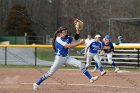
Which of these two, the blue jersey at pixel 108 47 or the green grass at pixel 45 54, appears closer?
the blue jersey at pixel 108 47

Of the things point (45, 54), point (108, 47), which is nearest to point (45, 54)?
point (45, 54)

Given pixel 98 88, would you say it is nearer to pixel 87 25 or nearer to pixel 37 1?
pixel 87 25

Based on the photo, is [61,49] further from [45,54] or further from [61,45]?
[45,54]

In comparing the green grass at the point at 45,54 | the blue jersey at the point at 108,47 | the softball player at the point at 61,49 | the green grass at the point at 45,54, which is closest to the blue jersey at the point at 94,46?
the blue jersey at the point at 108,47

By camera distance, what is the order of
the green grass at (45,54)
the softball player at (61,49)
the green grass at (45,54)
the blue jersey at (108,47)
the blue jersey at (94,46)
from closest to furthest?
the softball player at (61,49)
the blue jersey at (94,46)
the blue jersey at (108,47)
the green grass at (45,54)
the green grass at (45,54)

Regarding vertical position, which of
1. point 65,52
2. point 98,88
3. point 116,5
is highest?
point 116,5

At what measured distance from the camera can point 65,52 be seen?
12320 millimetres

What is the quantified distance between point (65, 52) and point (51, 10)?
56.1 m

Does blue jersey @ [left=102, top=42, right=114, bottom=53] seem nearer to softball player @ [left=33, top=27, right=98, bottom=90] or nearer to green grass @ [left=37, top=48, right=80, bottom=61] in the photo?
softball player @ [left=33, top=27, right=98, bottom=90]

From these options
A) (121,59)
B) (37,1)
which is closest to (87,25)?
(37,1)

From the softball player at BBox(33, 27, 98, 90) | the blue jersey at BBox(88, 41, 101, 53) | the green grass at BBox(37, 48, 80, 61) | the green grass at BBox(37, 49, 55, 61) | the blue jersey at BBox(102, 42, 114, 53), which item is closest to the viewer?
the softball player at BBox(33, 27, 98, 90)

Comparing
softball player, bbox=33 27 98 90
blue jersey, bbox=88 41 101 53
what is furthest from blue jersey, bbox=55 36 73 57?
blue jersey, bbox=88 41 101 53

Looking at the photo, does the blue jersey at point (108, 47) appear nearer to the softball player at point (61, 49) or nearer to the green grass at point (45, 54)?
the softball player at point (61, 49)

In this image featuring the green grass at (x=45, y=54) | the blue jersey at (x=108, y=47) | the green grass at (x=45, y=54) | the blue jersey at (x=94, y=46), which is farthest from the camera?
the green grass at (x=45, y=54)
